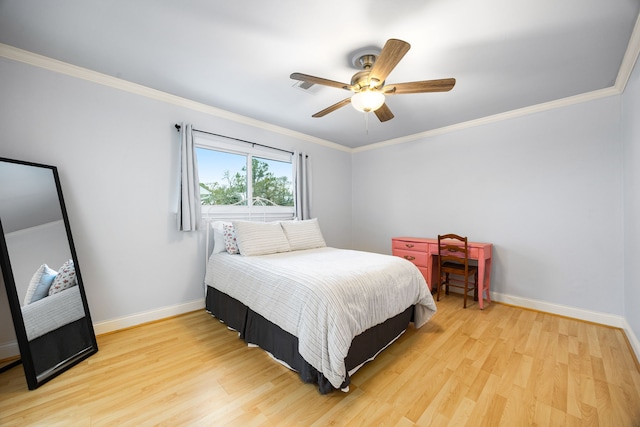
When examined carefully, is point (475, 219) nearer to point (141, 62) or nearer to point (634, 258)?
point (634, 258)

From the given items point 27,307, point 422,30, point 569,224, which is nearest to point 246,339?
point 27,307

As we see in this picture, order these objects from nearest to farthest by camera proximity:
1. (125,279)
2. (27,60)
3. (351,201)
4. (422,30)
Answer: (422,30) < (27,60) < (125,279) < (351,201)

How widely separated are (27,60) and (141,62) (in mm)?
848

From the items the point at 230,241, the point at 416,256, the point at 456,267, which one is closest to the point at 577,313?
the point at 456,267

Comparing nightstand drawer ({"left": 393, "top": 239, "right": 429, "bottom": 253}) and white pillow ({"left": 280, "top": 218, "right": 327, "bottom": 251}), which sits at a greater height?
white pillow ({"left": 280, "top": 218, "right": 327, "bottom": 251})

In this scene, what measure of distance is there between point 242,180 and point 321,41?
210cm

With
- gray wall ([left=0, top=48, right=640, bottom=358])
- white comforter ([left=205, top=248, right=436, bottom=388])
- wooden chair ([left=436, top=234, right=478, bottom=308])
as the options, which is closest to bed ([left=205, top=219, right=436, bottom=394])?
white comforter ([left=205, top=248, right=436, bottom=388])

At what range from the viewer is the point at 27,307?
176 cm

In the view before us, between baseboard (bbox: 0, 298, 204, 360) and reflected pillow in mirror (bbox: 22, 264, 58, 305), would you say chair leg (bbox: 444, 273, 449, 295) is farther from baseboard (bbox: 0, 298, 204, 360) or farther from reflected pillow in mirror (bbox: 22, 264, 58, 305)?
reflected pillow in mirror (bbox: 22, 264, 58, 305)

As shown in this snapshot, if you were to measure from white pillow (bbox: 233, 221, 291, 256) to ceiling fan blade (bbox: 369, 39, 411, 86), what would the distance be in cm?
187

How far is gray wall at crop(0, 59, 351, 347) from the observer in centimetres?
206

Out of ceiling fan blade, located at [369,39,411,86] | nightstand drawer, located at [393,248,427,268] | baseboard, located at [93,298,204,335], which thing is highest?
ceiling fan blade, located at [369,39,411,86]

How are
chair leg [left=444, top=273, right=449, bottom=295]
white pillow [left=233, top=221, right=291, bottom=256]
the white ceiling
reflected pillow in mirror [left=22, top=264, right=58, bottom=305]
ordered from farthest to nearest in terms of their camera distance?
chair leg [left=444, top=273, right=449, bottom=295] → white pillow [left=233, top=221, right=291, bottom=256] → reflected pillow in mirror [left=22, top=264, right=58, bottom=305] → the white ceiling

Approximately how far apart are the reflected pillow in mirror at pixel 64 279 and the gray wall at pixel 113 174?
0.55ft
